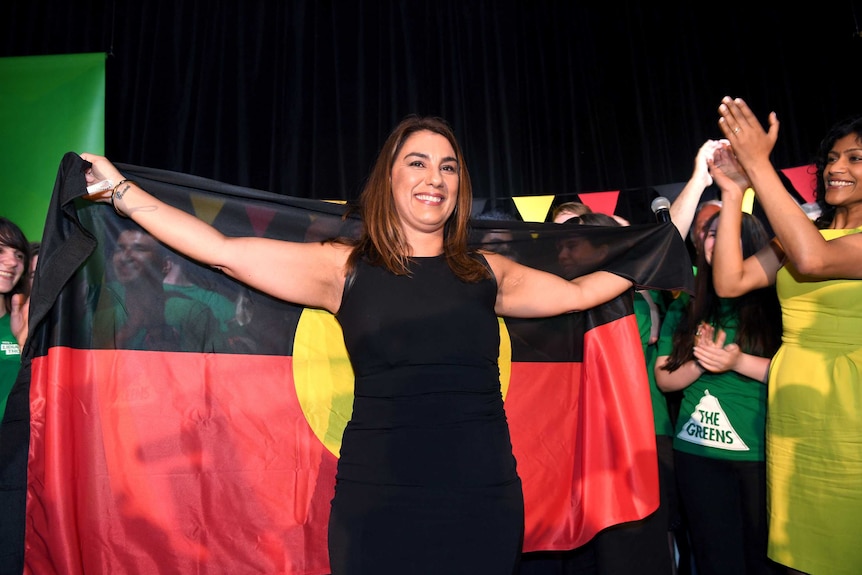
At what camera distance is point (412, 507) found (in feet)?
4.48

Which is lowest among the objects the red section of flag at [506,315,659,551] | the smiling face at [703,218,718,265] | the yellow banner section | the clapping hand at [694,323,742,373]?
Answer: the red section of flag at [506,315,659,551]

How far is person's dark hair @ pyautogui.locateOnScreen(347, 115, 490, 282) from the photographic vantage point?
1.62 meters

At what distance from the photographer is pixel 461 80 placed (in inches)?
169

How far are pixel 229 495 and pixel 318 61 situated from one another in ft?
10.4

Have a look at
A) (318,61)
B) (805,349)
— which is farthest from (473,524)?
(318,61)

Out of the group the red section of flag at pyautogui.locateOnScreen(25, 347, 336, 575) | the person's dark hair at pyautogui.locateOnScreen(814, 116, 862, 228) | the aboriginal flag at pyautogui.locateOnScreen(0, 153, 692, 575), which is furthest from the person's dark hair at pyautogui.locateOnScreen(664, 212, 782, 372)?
the red section of flag at pyautogui.locateOnScreen(25, 347, 336, 575)

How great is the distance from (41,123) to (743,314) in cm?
352

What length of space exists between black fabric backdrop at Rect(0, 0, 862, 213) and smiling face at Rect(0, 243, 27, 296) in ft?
5.49

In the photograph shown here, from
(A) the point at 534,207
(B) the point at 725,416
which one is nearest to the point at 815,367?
(B) the point at 725,416

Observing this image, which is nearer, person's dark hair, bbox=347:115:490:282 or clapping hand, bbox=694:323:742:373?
person's dark hair, bbox=347:115:490:282

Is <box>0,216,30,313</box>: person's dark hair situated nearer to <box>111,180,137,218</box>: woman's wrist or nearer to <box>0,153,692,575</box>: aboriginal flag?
<box>0,153,692,575</box>: aboriginal flag

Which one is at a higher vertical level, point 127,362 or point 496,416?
point 127,362

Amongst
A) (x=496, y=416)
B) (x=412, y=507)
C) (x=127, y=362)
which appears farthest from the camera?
(x=127, y=362)

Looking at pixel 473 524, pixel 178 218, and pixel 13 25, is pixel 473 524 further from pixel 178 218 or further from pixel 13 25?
pixel 13 25
